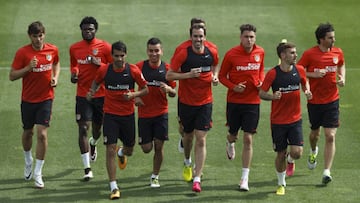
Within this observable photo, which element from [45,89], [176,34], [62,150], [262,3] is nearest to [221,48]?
[176,34]

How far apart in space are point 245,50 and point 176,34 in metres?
9.41

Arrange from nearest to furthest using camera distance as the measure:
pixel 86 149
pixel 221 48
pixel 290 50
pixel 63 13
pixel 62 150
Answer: pixel 290 50, pixel 86 149, pixel 62 150, pixel 221 48, pixel 63 13

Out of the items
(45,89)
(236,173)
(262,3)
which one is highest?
(262,3)

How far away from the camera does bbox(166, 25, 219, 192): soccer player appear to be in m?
16.8

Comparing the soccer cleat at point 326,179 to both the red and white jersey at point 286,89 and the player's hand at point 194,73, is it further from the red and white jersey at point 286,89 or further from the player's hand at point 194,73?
the player's hand at point 194,73

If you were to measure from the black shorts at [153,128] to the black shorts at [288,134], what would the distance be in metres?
1.81

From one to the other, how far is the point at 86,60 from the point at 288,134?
3766 mm

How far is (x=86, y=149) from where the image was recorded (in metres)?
17.8

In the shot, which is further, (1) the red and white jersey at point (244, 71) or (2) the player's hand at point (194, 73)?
(1) the red and white jersey at point (244, 71)

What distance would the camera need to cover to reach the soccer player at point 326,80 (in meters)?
17.6

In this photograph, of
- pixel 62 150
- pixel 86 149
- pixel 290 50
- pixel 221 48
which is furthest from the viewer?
pixel 221 48

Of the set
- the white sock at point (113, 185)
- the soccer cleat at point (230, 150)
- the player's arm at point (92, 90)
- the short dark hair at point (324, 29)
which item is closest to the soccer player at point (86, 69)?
the player's arm at point (92, 90)

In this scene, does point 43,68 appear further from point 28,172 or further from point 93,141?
point 93,141

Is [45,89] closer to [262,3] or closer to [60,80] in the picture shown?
[60,80]
